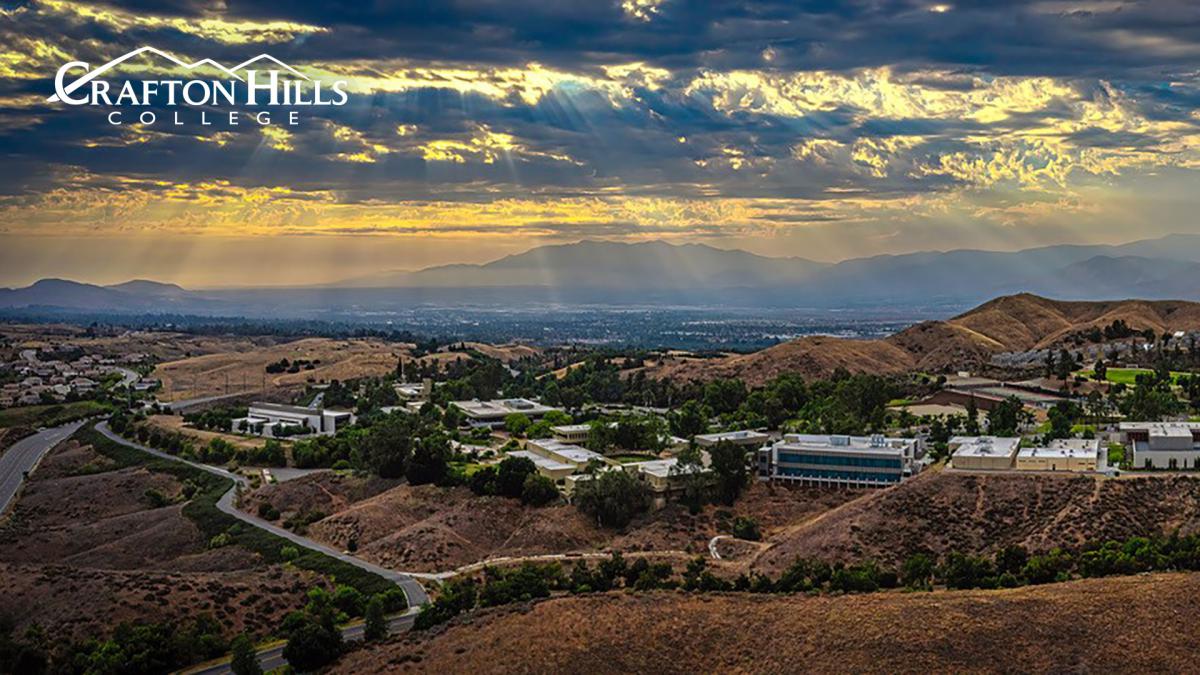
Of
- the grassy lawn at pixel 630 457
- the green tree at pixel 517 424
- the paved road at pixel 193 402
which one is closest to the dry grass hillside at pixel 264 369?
the paved road at pixel 193 402

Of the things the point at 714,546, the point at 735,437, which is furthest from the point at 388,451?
the point at 714,546

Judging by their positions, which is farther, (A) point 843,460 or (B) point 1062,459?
(A) point 843,460

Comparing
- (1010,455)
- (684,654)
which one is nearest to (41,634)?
(684,654)

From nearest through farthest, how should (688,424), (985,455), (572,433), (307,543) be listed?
(985,455)
(307,543)
(688,424)
(572,433)

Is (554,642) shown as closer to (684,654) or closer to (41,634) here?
(684,654)

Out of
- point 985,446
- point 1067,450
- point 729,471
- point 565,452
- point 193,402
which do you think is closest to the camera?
point 1067,450

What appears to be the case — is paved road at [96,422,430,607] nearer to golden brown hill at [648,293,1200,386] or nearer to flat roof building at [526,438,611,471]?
flat roof building at [526,438,611,471]

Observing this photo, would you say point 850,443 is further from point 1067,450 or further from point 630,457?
point 630,457

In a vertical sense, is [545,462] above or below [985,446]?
below
